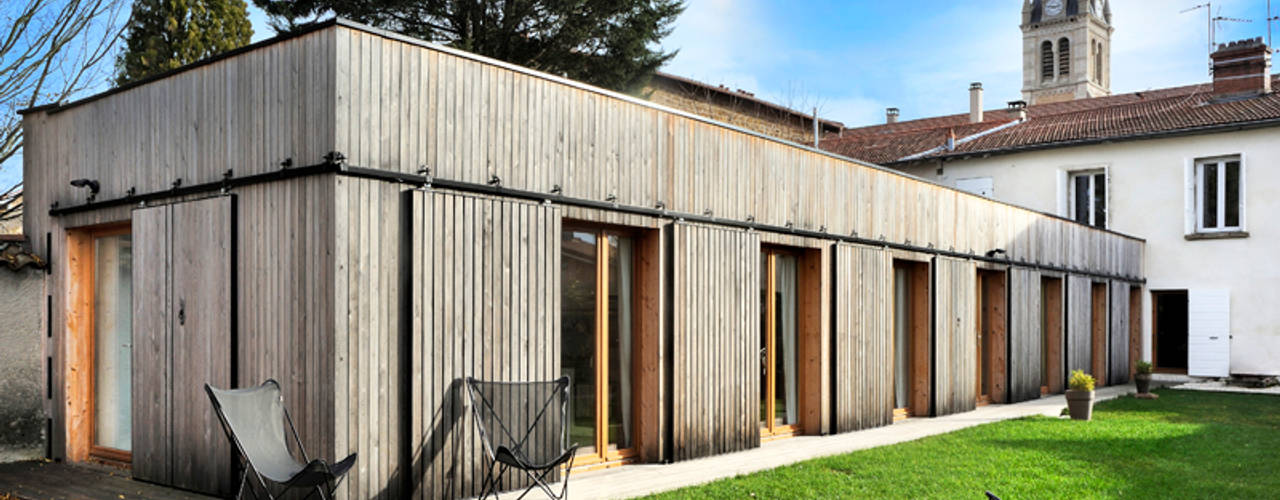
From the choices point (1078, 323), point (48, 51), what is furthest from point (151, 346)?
point (1078, 323)

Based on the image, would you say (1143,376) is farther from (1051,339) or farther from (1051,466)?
(1051,466)

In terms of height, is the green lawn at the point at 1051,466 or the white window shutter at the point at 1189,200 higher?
the white window shutter at the point at 1189,200

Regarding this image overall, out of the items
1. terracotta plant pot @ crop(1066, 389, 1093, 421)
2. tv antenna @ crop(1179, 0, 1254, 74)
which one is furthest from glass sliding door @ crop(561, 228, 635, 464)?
tv antenna @ crop(1179, 0, 1254, 74)

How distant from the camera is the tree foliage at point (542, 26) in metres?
18.8

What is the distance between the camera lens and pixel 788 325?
10320 mm

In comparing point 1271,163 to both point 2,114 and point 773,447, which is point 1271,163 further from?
point 2,114

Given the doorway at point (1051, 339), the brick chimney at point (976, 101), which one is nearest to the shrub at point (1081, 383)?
the doorway at point (1051, 339)

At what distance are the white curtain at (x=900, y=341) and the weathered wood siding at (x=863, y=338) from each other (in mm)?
623

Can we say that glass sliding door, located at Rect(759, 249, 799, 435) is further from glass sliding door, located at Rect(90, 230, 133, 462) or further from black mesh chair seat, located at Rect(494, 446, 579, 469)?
glass sliding door, located at Rect(90, 230, 133, 462)

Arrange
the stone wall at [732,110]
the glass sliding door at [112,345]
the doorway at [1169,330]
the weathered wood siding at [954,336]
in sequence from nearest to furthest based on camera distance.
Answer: the glass sliding door at [112,345] → the weathered wood siding at [954,336] → the doorway at [1169,330] → the stone wall at [732,110]

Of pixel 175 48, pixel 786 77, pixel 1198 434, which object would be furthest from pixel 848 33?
pixel 1198 434

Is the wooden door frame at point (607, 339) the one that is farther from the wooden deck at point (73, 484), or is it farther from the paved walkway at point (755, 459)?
the wooden deck at point (73, 484)

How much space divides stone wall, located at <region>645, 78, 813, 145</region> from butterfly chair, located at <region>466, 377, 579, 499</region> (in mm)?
19246

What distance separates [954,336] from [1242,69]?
45.1 feet
